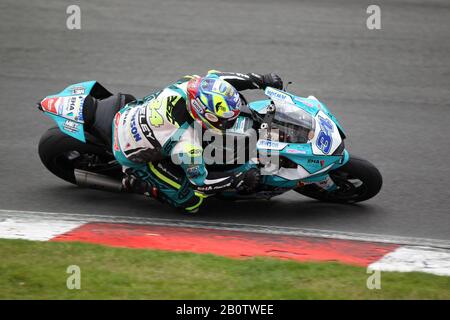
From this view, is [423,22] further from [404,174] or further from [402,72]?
[404,174]

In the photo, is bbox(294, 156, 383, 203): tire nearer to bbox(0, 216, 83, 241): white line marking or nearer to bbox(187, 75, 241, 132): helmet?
bbox(187, 75, 241, 132): helmet

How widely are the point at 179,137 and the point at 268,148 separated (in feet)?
2.53

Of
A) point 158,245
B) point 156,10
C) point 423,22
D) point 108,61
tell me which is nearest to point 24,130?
point 108,61

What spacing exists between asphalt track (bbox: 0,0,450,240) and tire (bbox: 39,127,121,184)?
0.25 m

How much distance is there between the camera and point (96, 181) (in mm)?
8234

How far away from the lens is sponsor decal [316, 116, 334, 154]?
7504 millimetres

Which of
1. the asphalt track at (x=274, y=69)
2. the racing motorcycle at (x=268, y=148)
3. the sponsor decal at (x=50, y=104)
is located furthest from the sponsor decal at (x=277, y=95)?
the sponsor decal at (x=50, y=104)

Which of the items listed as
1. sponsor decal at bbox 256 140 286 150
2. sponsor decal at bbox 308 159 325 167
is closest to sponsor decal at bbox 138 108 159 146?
sponsor decal at bbox 256 140 286 150

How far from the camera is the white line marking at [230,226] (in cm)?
741

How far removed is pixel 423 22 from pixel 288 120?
7.32 metres

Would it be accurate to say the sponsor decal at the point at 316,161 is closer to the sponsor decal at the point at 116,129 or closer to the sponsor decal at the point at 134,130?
the sponsor decal at the point at 134,130

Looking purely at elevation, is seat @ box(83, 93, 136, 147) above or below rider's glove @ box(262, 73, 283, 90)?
below

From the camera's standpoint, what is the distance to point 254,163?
760 cm

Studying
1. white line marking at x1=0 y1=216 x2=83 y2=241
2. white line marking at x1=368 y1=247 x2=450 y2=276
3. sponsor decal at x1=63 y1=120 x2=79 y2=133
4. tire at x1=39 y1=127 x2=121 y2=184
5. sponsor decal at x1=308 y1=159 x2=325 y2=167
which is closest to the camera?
white line marking at x1=368 y1=247 x2=450 y2=276
